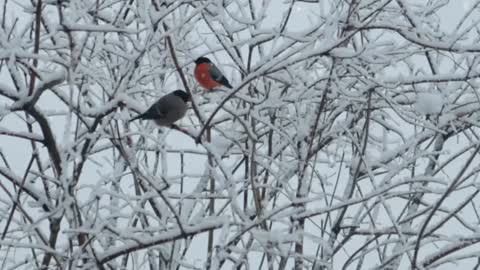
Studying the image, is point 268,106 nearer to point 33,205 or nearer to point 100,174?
point 100,174

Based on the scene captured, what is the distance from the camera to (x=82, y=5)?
441 centimetres

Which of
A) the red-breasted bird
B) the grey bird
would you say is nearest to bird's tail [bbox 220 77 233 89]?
the red-breasted bird

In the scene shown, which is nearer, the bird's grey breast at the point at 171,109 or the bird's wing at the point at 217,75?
the bird's grey breast at the point at 171,109

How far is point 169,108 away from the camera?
4559 millimetres

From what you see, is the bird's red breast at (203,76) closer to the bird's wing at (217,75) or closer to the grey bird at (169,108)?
the bird's wing at (217,75)

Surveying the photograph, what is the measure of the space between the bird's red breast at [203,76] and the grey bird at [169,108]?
80 centimetres

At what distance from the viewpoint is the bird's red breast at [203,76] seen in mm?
5613

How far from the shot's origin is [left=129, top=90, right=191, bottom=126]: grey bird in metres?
4.37

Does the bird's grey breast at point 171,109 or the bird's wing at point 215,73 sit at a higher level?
the bird's wing at point 215,73

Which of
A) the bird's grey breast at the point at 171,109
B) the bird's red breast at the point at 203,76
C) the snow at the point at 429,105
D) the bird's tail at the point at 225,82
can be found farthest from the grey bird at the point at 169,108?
the snow at the point at 429,105

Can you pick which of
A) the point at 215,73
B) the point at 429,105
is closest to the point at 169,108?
the point at 215,73

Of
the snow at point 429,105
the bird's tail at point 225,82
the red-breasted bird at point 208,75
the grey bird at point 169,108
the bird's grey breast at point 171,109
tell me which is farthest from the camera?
the bird's tail at point 225,82

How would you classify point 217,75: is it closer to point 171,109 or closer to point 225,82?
point 225,82

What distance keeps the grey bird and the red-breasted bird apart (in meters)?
0.80
